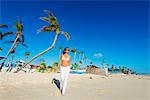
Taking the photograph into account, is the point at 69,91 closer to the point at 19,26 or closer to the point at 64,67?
the point at 64,67

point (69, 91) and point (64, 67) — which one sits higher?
Answer: point (64, 67)

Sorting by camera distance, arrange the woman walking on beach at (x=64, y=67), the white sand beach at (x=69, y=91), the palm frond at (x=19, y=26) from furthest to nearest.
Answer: the palm frond at (x=19, y=26) < the woman walking on beach at (x=64, y=67) < the white sand beach at (x=69, y=91)

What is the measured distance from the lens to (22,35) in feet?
117

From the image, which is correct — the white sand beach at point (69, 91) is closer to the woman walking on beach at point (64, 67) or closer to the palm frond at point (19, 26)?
the woman walking on beach at point (64, 67)

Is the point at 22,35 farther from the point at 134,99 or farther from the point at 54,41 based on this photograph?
the point at 134,99

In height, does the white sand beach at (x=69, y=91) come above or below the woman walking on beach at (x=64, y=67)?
below

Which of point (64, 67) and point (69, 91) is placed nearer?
point (64, 67)

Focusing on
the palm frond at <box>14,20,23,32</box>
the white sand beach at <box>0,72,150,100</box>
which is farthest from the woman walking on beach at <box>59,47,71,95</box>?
the palm frond at <box>14,20,23,32</box>

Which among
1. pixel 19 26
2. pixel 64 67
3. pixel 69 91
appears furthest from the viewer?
pixel 19 26

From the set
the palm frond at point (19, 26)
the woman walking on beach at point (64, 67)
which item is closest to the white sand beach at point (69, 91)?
the woman walking on beach at point (64, 67)

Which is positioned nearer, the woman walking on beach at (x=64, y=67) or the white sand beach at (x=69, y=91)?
the white sand beach at (x=69, y=91)

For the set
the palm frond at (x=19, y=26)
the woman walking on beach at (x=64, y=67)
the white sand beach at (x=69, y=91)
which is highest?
the palm frond at (x=19, y=26)

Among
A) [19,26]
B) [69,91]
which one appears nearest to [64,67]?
[69,91]

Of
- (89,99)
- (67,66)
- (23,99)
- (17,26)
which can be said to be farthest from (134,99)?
(17,26)
